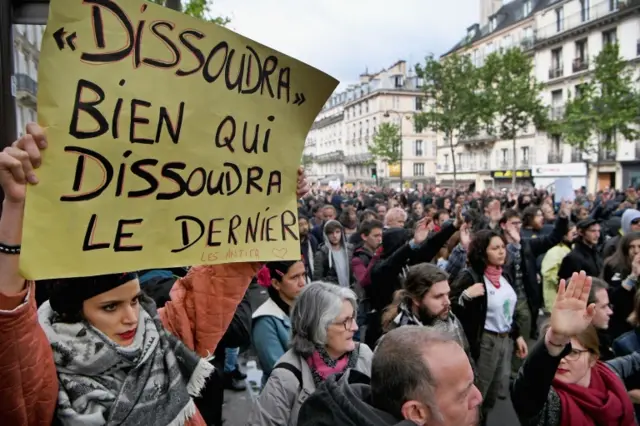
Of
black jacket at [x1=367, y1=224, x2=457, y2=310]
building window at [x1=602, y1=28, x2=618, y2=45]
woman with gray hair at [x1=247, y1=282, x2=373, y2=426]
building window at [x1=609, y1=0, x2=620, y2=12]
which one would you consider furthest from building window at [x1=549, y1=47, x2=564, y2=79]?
woman with gray hair at [x1=247, y1=282, x2=373, y2=426]

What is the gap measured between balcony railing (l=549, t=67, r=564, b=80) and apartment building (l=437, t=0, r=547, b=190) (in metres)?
3.02

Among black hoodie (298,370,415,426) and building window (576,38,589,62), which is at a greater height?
building window (576,38,589,62)

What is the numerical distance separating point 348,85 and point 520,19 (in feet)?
144

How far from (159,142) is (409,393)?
3.65ft

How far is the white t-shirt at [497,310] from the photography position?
4.05 m

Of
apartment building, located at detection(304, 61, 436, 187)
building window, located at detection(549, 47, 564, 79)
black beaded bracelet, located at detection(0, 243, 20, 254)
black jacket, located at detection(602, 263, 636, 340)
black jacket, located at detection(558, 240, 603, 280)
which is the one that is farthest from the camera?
apartment building, located at detection(304, 61, 436, 187)

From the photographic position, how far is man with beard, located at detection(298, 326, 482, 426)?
4.99 feet

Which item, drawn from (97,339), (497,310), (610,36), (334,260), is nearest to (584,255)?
(497,310)

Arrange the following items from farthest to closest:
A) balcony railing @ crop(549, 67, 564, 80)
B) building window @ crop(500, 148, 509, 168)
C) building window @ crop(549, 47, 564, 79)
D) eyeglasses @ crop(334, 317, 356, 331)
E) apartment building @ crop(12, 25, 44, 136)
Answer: building window @ crop(500, 148, 509, 168)
building window @ crop(549, 47, 564, 79)
balcony railing @ crop(549, 67, 564, 80)
apartment building @ crop(12, 25, 44, 136)
eyeglasses @ crop(334, 317, 356, 331)

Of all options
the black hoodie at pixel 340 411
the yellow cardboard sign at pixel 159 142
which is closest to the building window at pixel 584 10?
the yellow cardboard sign at pixel 159 142

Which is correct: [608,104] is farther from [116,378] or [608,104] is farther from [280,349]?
[116,378]

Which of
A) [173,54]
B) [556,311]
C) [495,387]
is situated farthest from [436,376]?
[495,387]

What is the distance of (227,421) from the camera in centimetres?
455

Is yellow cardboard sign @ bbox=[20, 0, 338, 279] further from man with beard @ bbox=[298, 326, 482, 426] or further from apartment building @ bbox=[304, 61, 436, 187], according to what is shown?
apartment building @ bbox=[304, 61, 436, 187]
